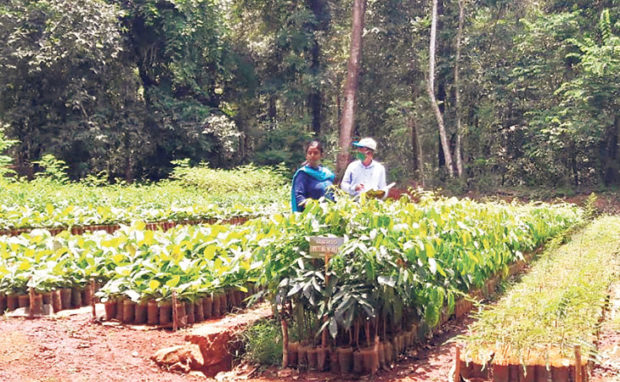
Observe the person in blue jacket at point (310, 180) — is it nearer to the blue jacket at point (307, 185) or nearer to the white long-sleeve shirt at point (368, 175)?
the blue jacket at point (307, 185)

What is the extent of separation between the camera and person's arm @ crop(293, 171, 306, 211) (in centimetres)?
544

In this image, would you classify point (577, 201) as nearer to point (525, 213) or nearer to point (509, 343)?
point (525, 213)

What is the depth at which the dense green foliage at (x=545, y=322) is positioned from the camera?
323 centimetres

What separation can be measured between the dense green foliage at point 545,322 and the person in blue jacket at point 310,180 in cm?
208

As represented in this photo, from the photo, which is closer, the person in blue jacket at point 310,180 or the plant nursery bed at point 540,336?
the plant nursery bed at point 540,336

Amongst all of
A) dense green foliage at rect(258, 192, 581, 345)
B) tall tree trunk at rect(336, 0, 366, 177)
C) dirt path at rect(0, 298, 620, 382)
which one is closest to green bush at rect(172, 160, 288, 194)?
tall tree trunk at rect(336, 0, 366, 177)

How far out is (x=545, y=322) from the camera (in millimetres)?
3576

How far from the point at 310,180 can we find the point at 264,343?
1709 millimetres

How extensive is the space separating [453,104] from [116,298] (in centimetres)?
1958

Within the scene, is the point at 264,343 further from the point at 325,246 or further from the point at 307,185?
the point at 307,185

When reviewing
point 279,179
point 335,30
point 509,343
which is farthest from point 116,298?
point 335,30

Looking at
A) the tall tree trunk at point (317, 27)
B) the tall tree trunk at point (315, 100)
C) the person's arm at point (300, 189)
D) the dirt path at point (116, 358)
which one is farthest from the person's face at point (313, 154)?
the tall tree trunk at point (315, 100)

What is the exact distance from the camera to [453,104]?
22.8 m

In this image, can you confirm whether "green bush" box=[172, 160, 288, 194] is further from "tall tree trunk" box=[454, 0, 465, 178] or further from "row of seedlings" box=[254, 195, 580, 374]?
"row of seedlings" box=[254, 195, 580, 374]
